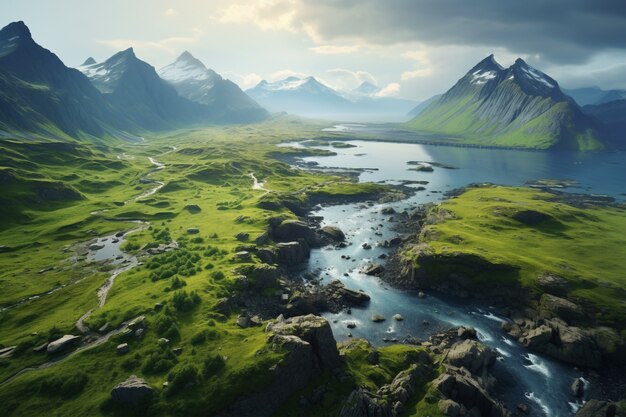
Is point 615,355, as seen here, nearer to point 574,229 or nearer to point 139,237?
point 574,229

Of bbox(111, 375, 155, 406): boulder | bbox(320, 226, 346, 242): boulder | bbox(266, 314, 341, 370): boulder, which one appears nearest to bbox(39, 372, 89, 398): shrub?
bbox(111, 375, 155, 406): boulder

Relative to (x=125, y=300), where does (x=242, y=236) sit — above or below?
above

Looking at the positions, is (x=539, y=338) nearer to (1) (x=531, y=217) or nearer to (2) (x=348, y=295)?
(2) (x=348, y=295)

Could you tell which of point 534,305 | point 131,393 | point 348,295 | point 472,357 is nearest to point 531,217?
point 534,305

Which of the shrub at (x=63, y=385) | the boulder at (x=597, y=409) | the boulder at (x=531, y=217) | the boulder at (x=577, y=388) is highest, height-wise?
the boulder at (x=531, y=217)

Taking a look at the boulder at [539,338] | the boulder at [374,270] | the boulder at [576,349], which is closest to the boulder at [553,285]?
the boulder at [576,349]

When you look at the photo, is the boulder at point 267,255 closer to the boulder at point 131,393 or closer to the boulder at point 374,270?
the boulder at point 374,270

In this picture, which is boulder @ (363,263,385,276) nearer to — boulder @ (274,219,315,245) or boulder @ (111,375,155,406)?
boulder @ (274,219,315,245)
